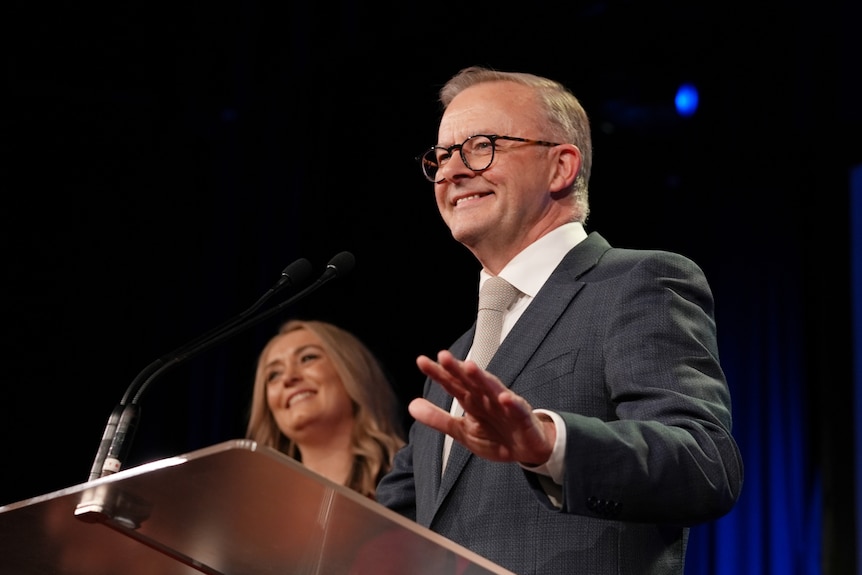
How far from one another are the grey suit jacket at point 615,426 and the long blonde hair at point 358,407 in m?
2.07

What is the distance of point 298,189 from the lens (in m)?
5.02

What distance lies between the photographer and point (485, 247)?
2.17m

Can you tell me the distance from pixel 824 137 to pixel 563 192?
1.83 m

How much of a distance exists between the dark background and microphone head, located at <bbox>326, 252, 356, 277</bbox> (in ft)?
7.34

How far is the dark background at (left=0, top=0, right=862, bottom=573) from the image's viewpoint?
155 inches

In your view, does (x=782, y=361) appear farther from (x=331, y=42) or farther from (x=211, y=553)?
(x=211, y=553)

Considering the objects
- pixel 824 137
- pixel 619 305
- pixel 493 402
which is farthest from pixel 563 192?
pixel 824 137

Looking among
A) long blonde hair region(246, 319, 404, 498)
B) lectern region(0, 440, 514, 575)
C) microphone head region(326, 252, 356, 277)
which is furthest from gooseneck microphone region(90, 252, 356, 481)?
long blonde hair region(246, 319, 404, 498)

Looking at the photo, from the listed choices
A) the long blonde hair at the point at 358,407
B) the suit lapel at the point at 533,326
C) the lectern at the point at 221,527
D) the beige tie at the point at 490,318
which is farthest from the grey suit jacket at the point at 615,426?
the long blonde hair at the point at 358,407

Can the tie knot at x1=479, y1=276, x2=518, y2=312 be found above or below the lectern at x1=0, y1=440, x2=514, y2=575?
above

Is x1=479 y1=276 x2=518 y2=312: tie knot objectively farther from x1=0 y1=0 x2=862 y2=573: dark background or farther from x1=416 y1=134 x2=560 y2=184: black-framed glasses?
x1=0 y1=0 x2=862 y2=573: dark background

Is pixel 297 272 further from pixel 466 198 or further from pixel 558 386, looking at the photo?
pixel 558 386

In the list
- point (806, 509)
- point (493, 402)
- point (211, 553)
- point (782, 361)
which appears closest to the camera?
point (493, 402)

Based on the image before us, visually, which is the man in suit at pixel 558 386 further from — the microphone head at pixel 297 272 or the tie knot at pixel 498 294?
the microphone head at pixel 297 272
